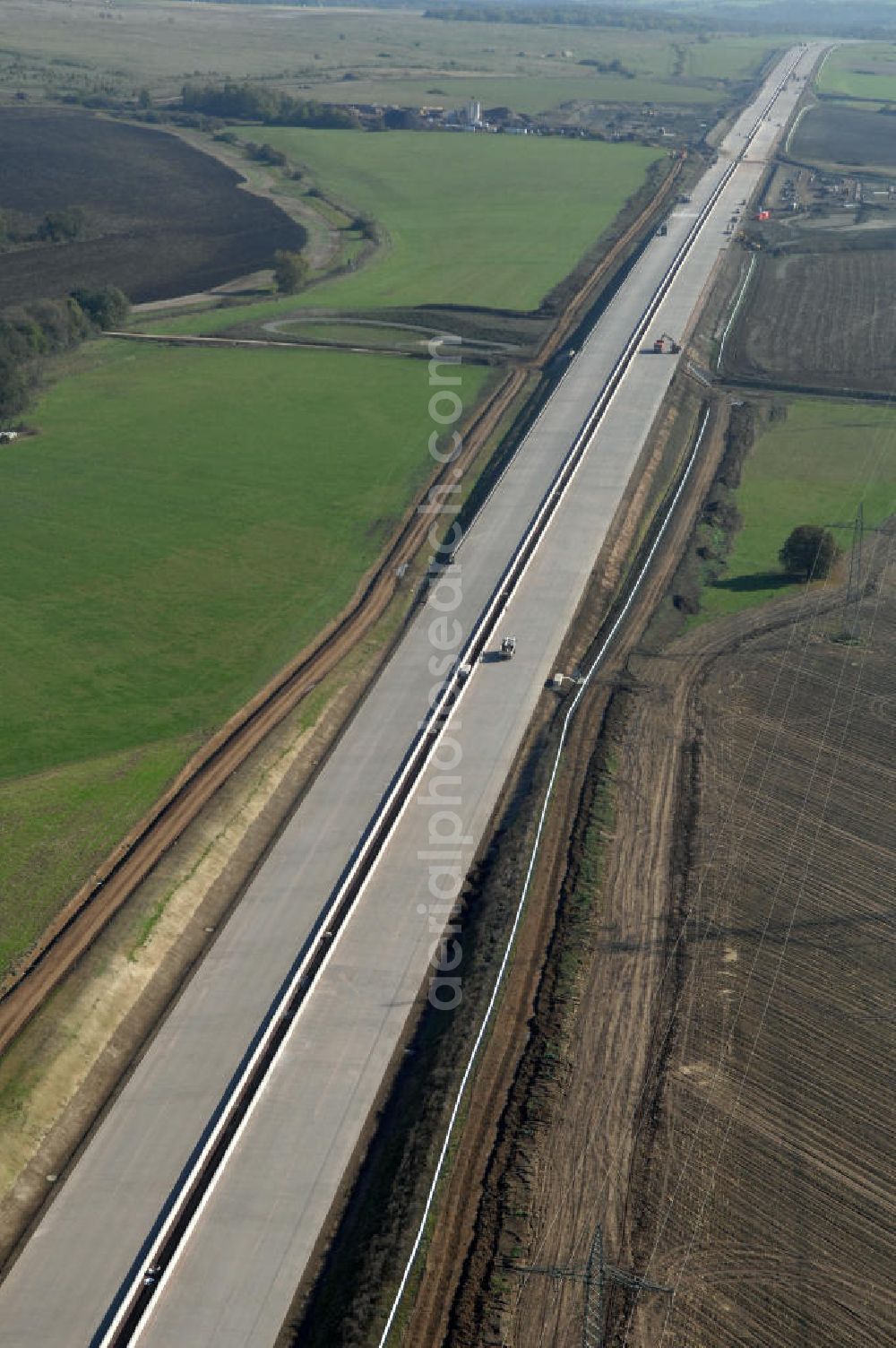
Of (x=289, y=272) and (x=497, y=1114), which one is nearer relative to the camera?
(x=497, y=1114)

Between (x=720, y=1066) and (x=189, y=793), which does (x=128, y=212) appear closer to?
(x=189, y=793)

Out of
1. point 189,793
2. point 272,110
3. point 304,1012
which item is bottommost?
point 304,1012

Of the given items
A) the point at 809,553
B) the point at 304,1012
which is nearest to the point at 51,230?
the point at 809,553

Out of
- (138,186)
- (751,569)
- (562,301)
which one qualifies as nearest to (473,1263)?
(751,569)

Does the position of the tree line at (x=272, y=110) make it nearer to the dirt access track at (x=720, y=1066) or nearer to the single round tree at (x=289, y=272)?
the single round tree at (x=289, y=272)

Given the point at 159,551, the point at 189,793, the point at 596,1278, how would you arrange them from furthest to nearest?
the point at 159,551
the point at 189,793
the point at 596,1278

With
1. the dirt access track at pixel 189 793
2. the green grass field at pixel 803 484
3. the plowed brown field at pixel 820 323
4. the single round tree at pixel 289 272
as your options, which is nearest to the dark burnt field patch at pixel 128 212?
the single round tree at pixel 289 272

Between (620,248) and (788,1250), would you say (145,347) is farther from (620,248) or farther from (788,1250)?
(788,1250)
